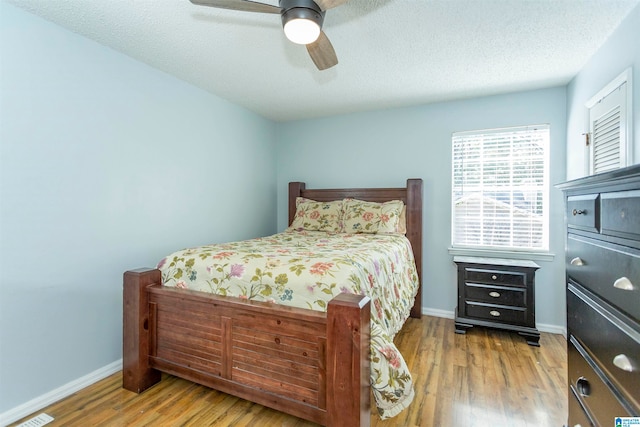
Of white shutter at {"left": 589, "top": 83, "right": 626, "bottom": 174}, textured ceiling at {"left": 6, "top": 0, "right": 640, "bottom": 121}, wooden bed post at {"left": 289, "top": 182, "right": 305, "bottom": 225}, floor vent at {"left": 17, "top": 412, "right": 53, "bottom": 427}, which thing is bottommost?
floor vent at {"left": 17, "top": 412, "right": 53, "bottom": 427}

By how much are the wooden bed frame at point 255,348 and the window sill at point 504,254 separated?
2.23m

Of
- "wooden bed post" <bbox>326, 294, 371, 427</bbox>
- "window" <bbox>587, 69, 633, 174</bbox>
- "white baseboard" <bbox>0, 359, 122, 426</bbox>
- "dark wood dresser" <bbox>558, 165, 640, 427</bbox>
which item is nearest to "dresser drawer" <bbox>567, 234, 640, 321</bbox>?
"dark wood dresser" <bbox>558, 165, 640, 427</bbox>

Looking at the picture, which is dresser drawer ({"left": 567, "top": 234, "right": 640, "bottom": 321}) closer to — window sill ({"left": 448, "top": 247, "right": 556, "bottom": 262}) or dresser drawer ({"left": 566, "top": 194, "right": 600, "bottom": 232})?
dresser drawer ({"left": 566, "top": 194, "right": 600, "bottom": 232})

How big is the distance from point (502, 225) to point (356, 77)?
208cm

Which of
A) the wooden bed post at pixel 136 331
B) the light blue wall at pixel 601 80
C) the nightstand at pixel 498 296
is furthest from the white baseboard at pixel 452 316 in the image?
the wooden bed post at pixel 136 331

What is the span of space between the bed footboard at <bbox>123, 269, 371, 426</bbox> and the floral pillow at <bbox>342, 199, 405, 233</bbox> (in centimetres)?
182

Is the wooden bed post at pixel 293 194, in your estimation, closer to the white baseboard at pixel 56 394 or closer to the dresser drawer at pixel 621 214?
the white baseboard at pixel 56 394

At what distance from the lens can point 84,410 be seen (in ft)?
5.86

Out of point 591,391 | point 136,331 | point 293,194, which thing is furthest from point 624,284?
point 293,194

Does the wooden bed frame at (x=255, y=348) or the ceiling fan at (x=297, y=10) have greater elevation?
the ceiling fan at (x=297, y=10)

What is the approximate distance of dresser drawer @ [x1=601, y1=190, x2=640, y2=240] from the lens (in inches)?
33.0

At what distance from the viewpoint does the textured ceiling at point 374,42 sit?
1799mm

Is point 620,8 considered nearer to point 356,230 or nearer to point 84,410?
point 356,230

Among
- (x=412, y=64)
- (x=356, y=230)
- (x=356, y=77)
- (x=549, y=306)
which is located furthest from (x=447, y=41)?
(x=549, y=306)
